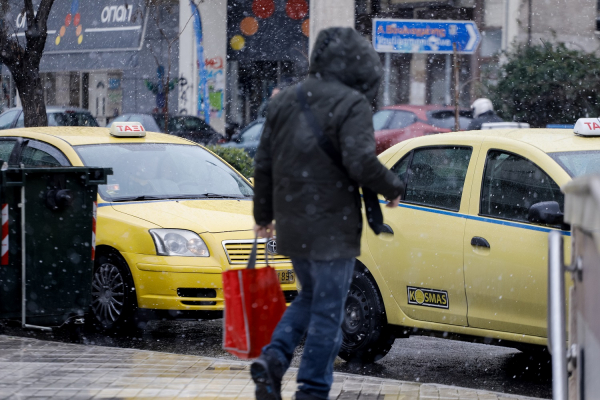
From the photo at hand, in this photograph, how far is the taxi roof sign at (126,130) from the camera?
8.92 metres

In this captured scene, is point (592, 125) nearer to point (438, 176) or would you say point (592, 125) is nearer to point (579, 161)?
point (579, 161)

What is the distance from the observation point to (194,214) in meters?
7.90

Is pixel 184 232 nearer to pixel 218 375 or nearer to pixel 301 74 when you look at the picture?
pixel 218 375

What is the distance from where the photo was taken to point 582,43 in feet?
81.3

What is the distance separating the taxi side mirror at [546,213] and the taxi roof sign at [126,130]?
168 inches

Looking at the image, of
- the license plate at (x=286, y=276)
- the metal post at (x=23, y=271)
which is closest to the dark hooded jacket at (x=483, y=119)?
the license plate at (x=286, y=276)

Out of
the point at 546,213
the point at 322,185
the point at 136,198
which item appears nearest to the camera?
the point at 322,185

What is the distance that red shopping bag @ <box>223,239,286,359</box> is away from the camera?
4465 mm

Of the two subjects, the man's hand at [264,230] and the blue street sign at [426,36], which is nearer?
the man's hand at [264,230]

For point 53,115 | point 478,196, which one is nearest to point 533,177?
point 478,196

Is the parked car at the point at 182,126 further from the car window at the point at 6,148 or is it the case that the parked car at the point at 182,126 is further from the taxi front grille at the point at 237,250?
the taxi front grille at the point at 237,250

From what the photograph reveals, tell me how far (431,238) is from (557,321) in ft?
10.7

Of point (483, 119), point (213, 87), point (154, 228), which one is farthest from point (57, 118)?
point (154, 228)

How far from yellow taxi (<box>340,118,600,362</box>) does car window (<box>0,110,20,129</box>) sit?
17.5 meters
